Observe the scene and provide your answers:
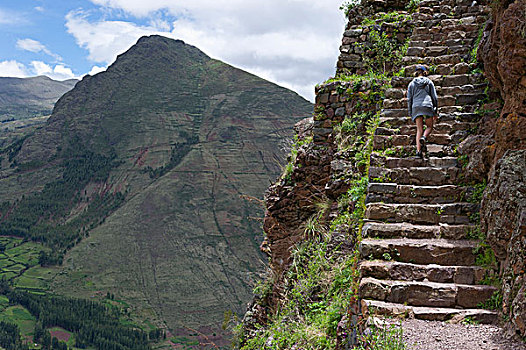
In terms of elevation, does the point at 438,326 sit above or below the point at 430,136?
below

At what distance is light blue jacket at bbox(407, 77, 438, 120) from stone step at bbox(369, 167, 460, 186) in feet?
2.71

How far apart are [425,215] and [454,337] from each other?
1.57 meters

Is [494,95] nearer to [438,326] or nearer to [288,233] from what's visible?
[438,326]

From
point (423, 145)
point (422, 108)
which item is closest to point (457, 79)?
point (422, 108)

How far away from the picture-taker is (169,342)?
51875 millimetres

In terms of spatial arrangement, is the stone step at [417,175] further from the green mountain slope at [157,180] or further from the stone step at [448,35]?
the green mountain slope at [157,180]

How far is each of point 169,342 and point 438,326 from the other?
176ft

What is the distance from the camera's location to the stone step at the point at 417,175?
16.0 ft

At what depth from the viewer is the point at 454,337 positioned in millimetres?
3189

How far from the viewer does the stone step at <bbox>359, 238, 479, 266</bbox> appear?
13.1ft

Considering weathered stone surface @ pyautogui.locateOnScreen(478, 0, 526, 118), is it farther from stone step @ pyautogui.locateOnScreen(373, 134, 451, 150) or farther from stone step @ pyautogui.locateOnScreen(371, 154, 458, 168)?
stone step @ pyautogui.locateOnScreen(373, 134, 451, 150)

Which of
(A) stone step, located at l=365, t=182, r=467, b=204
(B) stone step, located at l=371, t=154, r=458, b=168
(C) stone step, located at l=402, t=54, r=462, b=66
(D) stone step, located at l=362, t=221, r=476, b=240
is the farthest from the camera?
(C) stone step, located at l=402, t=54, r=462, b=66

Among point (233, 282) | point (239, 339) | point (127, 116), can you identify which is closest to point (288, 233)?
point (239, 339)

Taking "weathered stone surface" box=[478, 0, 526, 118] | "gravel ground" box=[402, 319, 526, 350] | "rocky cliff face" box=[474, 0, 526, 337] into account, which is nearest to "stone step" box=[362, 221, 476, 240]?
"rocky cliff face" box=[474, 0, 526, 337]
